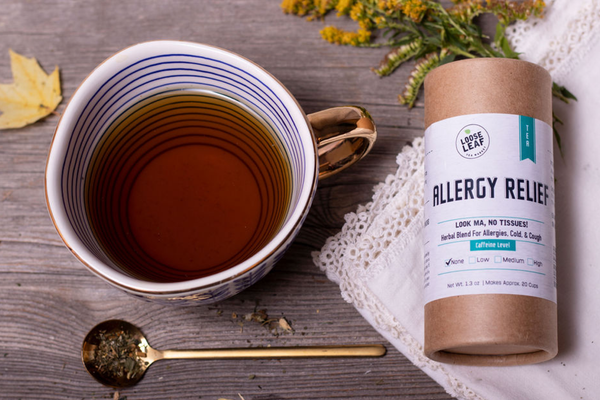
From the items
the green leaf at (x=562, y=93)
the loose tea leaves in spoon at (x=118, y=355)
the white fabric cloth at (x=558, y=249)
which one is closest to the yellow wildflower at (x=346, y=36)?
the white fabric cloth at (x=558, y=249)

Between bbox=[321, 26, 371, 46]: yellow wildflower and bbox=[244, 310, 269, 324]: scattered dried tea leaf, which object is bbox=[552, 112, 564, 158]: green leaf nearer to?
bbox=[321, 26, 371, 46]: yellow wildflower

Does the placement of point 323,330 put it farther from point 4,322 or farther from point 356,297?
point 4,322

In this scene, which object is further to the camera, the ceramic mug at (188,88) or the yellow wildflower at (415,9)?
the yellow wildflower at (415,9)

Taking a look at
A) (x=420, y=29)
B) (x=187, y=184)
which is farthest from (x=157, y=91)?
(x=420, y=29)

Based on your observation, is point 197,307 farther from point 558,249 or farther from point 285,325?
point 558,249

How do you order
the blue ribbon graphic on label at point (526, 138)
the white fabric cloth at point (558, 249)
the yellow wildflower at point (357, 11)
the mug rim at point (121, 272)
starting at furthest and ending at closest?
1. the yellow wildflower at point (357, 11)
2. the white fabric cloth at point (558, 249)
3. the blue ribbon graphic on label at point (526, 138)
4. the mug rim at point (121, 272)

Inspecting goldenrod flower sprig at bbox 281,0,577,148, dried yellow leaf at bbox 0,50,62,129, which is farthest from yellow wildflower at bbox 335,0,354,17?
dried yellow leaf at bbox 0,50,62,129

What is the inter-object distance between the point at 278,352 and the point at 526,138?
1.70ft

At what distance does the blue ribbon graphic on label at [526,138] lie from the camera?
0.70 metres

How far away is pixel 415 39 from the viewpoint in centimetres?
94

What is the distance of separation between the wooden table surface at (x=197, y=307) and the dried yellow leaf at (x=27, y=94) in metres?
0.02

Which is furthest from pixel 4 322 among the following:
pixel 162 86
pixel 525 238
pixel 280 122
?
pixel 525 238

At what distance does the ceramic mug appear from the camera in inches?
24.4

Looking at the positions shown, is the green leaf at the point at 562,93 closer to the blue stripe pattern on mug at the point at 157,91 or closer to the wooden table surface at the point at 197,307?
the wooden table surface at the point at 197,307
